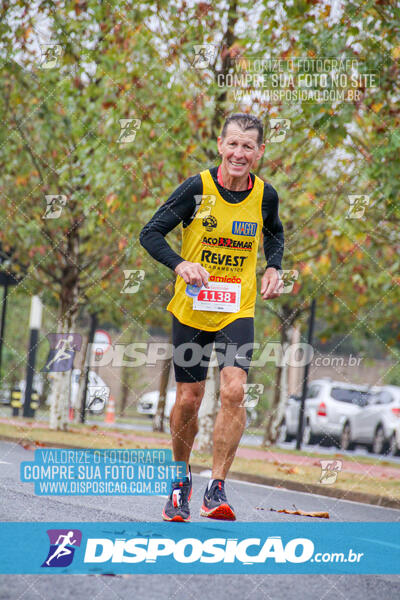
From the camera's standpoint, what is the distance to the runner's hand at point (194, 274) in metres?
4.51

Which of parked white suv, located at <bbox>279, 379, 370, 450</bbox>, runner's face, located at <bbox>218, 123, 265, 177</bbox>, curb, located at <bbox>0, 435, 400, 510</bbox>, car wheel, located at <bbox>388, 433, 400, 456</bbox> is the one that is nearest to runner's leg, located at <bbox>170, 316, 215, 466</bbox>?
runner's face, located at <bbox>218, 123, 265, 177</bbox>

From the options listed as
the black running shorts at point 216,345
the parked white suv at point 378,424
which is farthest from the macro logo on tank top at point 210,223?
the parked white suv at point 378,424

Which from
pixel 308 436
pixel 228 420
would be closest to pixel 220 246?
pixel 228 420

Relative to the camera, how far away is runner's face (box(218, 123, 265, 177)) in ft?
15.7

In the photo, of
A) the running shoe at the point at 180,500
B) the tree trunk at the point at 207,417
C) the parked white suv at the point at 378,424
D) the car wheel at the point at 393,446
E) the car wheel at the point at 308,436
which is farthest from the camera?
the car wheel at the point at 308,436

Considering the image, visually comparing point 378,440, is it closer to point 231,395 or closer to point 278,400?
point 278,400

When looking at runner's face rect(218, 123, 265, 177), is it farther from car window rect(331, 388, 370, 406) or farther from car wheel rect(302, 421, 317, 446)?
car wheel rect(302, 421, 317, 446)

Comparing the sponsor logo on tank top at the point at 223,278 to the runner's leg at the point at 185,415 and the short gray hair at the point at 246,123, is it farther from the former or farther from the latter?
the short gray hair at the point at 246,123

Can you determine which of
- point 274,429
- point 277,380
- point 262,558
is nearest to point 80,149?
point 277,380

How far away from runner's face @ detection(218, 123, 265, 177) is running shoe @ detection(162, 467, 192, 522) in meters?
1.65

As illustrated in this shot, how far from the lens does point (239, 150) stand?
480cm

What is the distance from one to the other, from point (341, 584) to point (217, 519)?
0.97 m

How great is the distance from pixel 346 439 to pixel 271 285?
1778cm

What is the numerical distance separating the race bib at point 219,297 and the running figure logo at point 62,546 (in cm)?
139
